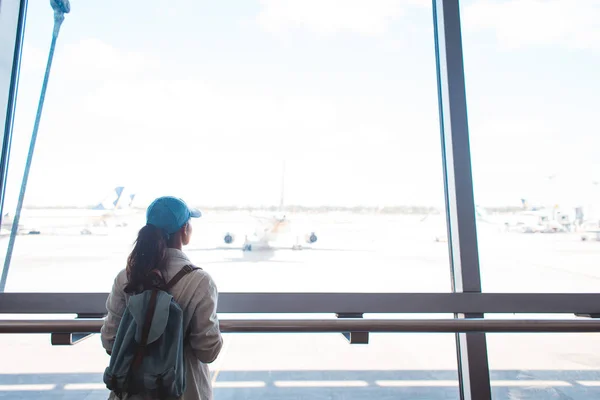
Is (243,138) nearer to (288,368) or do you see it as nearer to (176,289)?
(176,289)

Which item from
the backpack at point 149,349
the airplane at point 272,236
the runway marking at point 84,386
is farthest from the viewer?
the airplane at point 272,236

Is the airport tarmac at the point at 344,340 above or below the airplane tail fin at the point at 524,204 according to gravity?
below

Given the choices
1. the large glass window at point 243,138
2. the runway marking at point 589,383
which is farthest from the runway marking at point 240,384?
the runway marking at point 589,383

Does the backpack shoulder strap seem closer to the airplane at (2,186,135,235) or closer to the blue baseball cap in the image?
the blue baseball cap

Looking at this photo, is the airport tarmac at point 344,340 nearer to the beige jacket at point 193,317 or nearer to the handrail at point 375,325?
the handrail at point 375,325

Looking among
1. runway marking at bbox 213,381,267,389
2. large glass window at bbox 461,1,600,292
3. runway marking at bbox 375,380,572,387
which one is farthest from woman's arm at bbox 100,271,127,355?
large glass window at bbox 461,1,600,292

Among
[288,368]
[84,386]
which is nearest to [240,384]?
[288,368]

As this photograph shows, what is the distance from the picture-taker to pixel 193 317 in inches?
36.6

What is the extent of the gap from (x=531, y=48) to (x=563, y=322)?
1.37 metres

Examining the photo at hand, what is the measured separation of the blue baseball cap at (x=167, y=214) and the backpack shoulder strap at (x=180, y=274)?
0.13m

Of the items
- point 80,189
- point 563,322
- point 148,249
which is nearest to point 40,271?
point 80,189

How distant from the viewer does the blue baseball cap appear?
997 millimetres

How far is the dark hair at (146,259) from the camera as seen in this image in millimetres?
899

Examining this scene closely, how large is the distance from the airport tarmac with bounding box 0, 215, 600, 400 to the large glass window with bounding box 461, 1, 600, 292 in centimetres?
2
